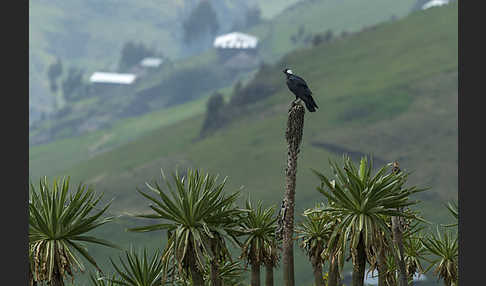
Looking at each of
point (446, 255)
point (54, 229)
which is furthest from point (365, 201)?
point (54, 229)

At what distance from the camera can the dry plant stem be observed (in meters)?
25.9

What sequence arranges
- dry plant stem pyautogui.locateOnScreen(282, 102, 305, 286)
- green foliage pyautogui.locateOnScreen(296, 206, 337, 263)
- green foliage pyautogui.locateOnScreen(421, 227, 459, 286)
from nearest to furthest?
dry plant stem pyautogui.locateOnScreen(282, 102, 305, 286) < green foliage pyautogui.locateOnScreen(296, 206, 337, 263) < green foliage pyautogui.locateOnScreen(421, 227, 459, 286)

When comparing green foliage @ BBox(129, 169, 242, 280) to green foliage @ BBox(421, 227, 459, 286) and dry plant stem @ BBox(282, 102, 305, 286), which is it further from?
green foliage @ BBox(421, 227, 459, 286)

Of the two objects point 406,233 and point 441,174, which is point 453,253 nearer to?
point 406,233

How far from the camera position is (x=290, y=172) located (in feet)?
88.6

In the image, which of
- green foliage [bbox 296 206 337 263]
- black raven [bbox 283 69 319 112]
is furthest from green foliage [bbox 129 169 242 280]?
green foliage [bbox 296 206 337 263]

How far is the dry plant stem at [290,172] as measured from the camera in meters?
25.9

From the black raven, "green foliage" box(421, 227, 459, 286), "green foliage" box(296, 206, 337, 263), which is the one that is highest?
the black raven

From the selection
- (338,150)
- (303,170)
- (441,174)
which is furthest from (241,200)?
(441,174)

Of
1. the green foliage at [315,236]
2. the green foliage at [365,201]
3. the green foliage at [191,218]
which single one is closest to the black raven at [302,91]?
the green foliage at [365,201]

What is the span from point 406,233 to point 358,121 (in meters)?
168

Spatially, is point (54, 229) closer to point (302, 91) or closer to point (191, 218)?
point (191, 218)

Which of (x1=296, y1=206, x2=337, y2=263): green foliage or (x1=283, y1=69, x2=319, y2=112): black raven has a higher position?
(x1=283, y1=69, x2=319, y2=112): black raven

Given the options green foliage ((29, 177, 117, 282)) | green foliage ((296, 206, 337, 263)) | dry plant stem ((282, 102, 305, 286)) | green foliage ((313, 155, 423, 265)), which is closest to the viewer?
green foliage ((29, 177, 117, 282))
